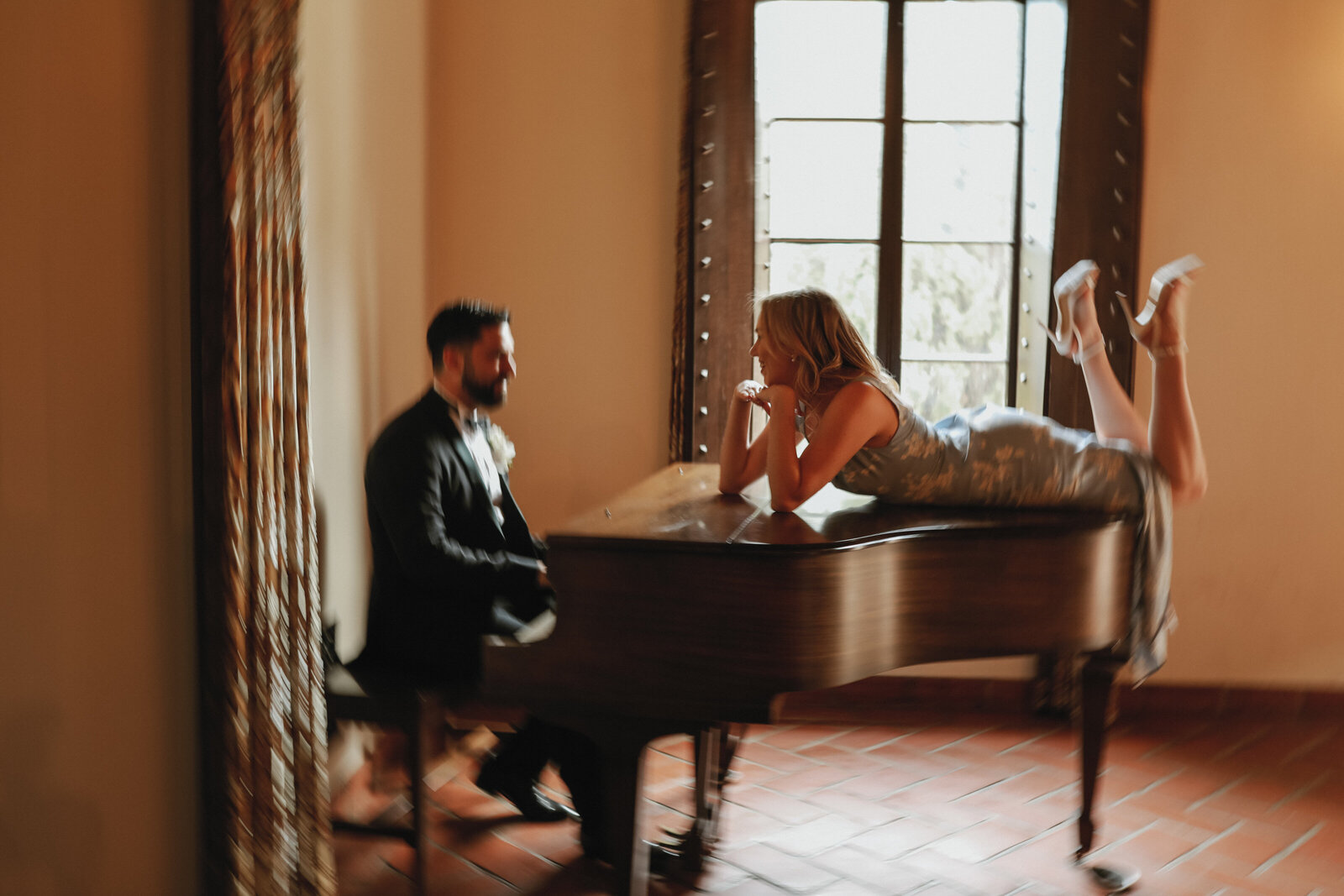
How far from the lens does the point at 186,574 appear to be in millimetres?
1900

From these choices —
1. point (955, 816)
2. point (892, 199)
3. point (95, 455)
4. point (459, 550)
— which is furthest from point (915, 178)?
Answer: point (95, 455)

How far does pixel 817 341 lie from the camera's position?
217cm

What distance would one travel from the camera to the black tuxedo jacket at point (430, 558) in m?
2.16

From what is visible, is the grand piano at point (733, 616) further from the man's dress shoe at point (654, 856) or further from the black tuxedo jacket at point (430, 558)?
the man's dress shoe at point (654, 856)

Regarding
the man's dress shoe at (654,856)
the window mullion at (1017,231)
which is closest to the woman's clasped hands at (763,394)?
the man's dress shoe at (654,856)

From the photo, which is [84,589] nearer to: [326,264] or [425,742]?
[425,742]

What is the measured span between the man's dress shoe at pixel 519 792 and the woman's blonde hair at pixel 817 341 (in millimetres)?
1244

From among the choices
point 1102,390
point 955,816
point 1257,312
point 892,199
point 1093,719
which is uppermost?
point 892,199

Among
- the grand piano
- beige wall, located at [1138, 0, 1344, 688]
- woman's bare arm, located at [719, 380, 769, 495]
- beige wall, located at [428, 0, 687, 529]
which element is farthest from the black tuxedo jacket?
beige wall, located at [1138, 0, 1344, 688]

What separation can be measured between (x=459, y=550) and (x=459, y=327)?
1.87ft

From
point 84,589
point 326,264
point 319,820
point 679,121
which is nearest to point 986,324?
point 679,121

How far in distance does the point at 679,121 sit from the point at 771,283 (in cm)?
63

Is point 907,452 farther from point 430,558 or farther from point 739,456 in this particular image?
point 430,558

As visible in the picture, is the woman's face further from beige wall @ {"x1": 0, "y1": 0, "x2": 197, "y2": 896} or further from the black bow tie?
beige wall @ {"x1": 0, "y1": 0, "x2": 197, "y2": 896}
